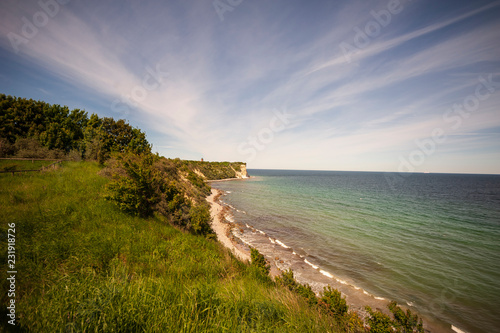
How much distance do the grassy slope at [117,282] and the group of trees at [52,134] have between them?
17.4 m

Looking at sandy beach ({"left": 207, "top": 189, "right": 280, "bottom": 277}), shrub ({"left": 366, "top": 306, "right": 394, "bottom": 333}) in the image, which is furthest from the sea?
shrub ({"left": 366, "top": 306, "right": 394, "bottom": 333})

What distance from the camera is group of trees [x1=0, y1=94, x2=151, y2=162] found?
22438mm

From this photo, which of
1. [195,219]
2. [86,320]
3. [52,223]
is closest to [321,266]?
[195,219]

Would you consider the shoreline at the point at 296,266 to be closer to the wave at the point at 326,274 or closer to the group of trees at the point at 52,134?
the wave at the point at 326,274

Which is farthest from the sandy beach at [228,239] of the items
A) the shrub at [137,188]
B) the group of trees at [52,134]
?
the group of trees at [52,134]

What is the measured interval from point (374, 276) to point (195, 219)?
1477 centimetres

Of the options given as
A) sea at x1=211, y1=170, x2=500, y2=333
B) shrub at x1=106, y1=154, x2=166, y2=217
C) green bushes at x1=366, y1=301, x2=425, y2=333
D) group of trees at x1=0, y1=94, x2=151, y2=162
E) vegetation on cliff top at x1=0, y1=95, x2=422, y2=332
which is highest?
group of trees at x1=0, y1=94, x2=151, y2=162

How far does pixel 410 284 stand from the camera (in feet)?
41.4

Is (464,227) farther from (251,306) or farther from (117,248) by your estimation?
(117,248)

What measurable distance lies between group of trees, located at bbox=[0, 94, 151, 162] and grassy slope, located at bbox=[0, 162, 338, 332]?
57.1 ft

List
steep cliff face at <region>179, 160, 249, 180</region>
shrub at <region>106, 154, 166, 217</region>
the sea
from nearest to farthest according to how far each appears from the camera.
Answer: shrub at <region>106, 154, 166, 217</region>, the sea, steep cliff face at <region>179, 160, 249, 180</region>

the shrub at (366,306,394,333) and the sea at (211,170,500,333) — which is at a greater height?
the shrub at (366,306,394,333)

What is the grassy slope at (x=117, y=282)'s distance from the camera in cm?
282

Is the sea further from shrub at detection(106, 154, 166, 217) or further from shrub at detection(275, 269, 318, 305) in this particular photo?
shrub at detection(106, 154, 166, 217)
